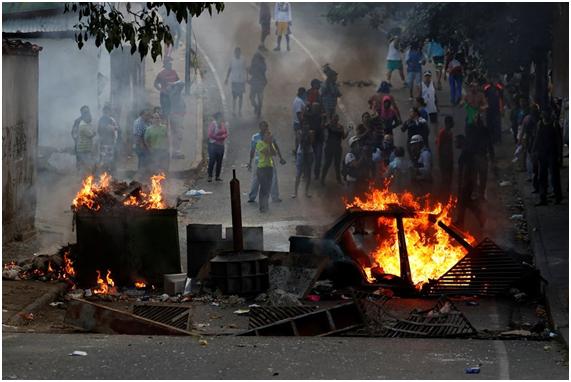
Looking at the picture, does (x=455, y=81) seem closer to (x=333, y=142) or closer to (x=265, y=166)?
(x=333, y=142)

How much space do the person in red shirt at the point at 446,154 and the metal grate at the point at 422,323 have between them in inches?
340

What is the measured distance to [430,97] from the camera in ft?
91.2

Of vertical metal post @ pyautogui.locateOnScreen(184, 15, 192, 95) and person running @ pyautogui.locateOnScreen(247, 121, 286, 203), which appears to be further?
vertical metal post @ pyautogui.locateOnScreen(184, 15, 192, 95)

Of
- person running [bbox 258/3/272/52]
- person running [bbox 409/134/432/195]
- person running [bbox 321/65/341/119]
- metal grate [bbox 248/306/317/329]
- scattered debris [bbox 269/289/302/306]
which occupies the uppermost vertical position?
person running [bbox 258/3/272/52]

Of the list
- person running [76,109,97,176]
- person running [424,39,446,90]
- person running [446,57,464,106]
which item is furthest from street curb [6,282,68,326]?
person running [424,39,446,90]

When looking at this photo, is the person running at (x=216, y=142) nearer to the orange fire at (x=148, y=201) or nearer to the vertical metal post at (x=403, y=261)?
the orange fire at (x=148, y=201)

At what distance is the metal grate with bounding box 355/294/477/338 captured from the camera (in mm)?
11930

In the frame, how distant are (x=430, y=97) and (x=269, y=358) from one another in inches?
704

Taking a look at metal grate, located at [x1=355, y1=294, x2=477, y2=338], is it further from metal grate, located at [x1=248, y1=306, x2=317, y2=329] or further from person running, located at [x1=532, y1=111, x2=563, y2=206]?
person running, located at [x1=532, y1=111, x2=563, y2=206]

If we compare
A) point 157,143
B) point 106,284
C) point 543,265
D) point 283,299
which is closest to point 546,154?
point 543,265

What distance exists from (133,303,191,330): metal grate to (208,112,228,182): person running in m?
11.0

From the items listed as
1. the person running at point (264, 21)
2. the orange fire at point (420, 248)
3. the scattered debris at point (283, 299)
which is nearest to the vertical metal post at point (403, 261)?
the orange fire at point (420, 248)

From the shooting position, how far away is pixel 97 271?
14.7 metres

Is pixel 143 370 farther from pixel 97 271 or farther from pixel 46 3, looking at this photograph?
pixel 46 3
